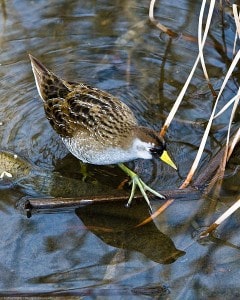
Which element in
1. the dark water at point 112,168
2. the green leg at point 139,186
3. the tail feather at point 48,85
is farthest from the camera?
the tail feather at point 48,85

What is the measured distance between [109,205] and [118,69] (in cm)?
181

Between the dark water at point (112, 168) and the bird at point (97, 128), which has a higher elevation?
the bird at point (97, 128)

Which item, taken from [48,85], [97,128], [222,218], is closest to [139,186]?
[97,128]

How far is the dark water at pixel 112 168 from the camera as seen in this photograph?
14.2 feet

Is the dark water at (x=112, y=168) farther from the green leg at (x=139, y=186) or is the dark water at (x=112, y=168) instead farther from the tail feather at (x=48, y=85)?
the tail feather at (x=48, y=85)

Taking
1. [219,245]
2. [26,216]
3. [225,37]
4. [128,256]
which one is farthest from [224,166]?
[225,37]

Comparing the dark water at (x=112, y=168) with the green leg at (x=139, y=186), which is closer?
the dark water at (x=112, y=168)

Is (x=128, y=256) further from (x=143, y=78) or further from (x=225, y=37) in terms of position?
(x=225, y=37)

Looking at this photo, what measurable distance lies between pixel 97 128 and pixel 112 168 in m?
0.47

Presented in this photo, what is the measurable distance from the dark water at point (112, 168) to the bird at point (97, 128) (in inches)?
8.2

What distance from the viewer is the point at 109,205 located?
488 centimetres

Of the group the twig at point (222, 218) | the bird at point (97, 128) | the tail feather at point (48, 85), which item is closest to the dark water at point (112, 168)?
the twig at point (222, 218)

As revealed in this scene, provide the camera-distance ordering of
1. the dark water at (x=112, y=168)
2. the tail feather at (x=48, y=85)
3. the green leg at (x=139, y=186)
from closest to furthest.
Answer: the dark water at (x=112, y=168), the green leg at (x=139, y=186), the tail feather at (x=48, y=85)

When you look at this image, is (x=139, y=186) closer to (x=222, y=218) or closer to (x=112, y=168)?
(x=112, y=168)
